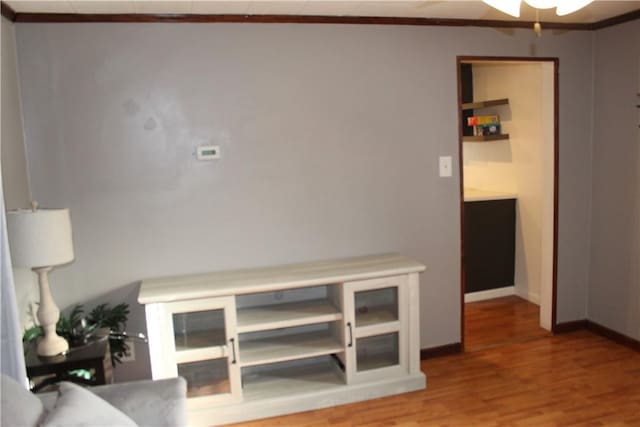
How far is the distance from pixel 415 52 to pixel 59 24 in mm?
2015

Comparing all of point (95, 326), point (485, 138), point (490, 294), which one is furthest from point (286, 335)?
point (485, 138)

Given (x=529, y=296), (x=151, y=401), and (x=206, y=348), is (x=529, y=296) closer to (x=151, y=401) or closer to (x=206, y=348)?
(x=206, y=348)

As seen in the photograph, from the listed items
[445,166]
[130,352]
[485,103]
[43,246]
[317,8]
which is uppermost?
[317,8]

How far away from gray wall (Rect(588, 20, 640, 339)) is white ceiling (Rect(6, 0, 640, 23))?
292 mm

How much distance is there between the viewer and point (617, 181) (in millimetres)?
3582

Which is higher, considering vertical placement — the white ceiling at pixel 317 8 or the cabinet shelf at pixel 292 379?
the white ceiling at pixel 317 8

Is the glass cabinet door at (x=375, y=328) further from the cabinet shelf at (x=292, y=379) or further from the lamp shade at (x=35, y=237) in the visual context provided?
the lamp shade at (x=35, y=237)

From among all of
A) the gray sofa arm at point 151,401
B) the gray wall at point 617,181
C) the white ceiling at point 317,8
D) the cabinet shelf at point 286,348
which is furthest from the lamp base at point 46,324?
the gray wall at point 617,181

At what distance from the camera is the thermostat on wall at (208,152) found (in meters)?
3.00

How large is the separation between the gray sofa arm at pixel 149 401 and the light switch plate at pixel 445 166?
7.10 ft

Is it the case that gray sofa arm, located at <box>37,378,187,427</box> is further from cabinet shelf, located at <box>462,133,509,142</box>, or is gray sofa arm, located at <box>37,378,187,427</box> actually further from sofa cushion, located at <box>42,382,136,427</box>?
cabinet shelf, located at <box>462,133,509,142</box>

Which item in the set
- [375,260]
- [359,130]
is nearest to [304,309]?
[375,260]

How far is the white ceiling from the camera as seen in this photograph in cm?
262

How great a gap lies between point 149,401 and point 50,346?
87cm
